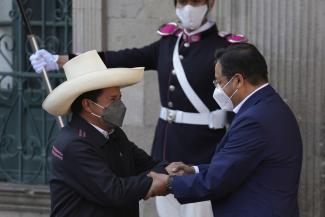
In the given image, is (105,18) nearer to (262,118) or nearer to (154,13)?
(154,13)

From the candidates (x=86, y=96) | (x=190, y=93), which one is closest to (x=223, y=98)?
(x=86, y=96)

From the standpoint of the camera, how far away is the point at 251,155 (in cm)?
423

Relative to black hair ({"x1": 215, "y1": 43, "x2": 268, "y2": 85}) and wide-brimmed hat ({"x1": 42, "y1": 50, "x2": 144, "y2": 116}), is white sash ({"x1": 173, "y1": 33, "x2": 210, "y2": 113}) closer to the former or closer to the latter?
wide-brimmed hat ({"x1": 42, "y1": 50, "x2": 144, "y2": 116})

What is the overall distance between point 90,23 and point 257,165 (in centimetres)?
283

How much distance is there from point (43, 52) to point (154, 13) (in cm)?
104

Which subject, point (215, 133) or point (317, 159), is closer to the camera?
point (215, 133)

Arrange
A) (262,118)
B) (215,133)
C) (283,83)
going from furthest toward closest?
(283,83) → (215,133) → (262,118)

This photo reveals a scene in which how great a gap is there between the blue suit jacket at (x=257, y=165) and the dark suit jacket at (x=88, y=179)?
1.03 feet

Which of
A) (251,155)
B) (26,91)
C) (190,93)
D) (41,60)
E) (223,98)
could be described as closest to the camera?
(251,155)

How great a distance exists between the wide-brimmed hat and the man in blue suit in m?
0.43

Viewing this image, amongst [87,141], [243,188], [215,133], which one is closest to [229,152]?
[243,188]

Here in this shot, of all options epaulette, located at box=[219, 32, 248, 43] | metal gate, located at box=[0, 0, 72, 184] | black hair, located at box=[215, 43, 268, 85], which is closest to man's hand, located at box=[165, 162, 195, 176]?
black hair, located at box=[215, 43, 268, 85]

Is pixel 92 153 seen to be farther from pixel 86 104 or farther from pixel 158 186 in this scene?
pixel 158 186

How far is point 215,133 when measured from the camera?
19.1ft
